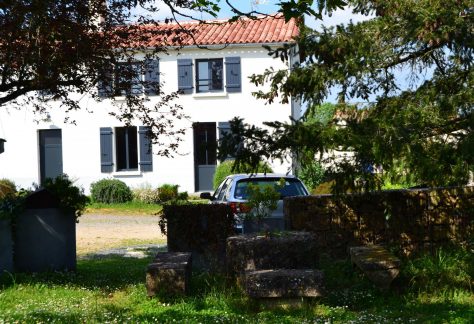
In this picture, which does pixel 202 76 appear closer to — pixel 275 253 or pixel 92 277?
pixel 92 277

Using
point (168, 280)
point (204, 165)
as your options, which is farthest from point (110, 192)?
point (168, 280)

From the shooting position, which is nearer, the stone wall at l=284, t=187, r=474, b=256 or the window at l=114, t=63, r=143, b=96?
the window at l=114, t=63, r=143, b=96

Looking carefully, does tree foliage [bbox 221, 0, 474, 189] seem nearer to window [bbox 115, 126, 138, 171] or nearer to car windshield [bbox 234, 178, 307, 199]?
car windshield [bbox 234, 178, 307, 199]


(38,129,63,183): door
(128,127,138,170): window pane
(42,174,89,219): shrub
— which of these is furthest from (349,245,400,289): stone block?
(38,129,63,183): door

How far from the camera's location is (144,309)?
26.3 ft

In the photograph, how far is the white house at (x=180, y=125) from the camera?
27547 millimetres

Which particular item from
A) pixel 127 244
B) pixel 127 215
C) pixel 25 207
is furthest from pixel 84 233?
pixel 25 207

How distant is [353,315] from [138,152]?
70.2 feet

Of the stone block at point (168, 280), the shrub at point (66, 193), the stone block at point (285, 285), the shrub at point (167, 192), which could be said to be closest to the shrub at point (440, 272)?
the stone block at point (285, 285)

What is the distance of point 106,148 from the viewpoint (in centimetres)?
2828

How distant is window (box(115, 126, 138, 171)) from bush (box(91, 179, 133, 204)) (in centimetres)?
151

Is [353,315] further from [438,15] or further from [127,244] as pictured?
[127,244]

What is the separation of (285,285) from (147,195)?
19.7 meters

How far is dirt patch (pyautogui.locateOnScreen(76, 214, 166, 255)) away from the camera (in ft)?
55.1
